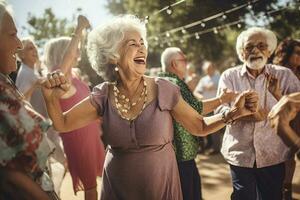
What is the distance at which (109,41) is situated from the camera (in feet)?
7.68

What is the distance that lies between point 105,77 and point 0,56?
3.13 ft

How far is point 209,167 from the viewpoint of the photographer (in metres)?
6.27

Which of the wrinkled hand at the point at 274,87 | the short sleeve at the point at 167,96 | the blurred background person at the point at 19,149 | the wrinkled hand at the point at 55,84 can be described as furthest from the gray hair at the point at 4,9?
the wrinkled hand at the point at 274,87

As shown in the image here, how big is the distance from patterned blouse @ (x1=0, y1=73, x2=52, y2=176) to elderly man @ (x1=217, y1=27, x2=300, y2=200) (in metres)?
1.86

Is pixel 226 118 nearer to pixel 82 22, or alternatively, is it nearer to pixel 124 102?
pixel 124 102

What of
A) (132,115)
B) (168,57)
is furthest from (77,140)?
(132,115)

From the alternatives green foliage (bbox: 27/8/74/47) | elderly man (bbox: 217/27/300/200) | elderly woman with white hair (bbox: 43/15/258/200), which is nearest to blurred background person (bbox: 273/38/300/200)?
elderly man (bbox: 217/27/300/200)

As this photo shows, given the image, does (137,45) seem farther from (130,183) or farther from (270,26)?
(270,26)

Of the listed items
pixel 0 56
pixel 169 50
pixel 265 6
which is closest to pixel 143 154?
pixel 0 56

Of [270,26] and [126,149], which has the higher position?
[270,26]

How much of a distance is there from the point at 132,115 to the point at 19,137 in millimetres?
968

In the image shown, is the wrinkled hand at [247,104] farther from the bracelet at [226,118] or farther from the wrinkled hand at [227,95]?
the wrinkled hand at [227,95]

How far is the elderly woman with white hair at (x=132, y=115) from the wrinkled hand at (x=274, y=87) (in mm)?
778

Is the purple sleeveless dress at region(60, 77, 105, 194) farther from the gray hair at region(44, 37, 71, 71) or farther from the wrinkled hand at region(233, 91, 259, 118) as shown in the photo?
the wrinkled hand at region(233, 91, 259, 118)
